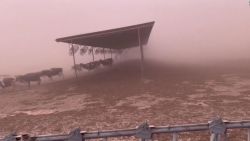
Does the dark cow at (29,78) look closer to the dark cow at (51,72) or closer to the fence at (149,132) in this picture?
the dark cow at (51,72)

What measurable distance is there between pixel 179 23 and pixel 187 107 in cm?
5141

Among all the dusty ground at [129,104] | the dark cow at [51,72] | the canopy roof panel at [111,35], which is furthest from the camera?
the dark cow at [51,72]

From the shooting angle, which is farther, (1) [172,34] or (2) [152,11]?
(2) [152,11]

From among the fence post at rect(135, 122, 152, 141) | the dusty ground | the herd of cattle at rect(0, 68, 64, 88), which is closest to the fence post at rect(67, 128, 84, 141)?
the fence post at rect(135, 122, 152, 141)

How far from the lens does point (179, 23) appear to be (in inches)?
2579

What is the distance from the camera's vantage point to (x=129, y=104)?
691 inches

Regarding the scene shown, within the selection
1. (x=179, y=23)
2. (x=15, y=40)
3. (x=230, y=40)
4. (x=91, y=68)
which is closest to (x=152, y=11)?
(x=179, y=23)

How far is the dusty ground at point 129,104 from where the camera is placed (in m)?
14.1

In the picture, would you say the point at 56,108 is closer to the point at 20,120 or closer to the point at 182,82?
the point at 20,120

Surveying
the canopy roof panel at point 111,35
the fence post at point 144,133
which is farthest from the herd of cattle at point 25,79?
the fence post at point 144,133

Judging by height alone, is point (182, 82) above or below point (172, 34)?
below

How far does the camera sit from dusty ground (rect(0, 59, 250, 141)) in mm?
14101

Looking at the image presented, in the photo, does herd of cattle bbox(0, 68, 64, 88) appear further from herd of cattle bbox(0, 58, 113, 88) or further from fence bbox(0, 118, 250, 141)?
fence bbox(0, 118, 250, 141)

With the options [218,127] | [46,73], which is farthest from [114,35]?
[218,127]
